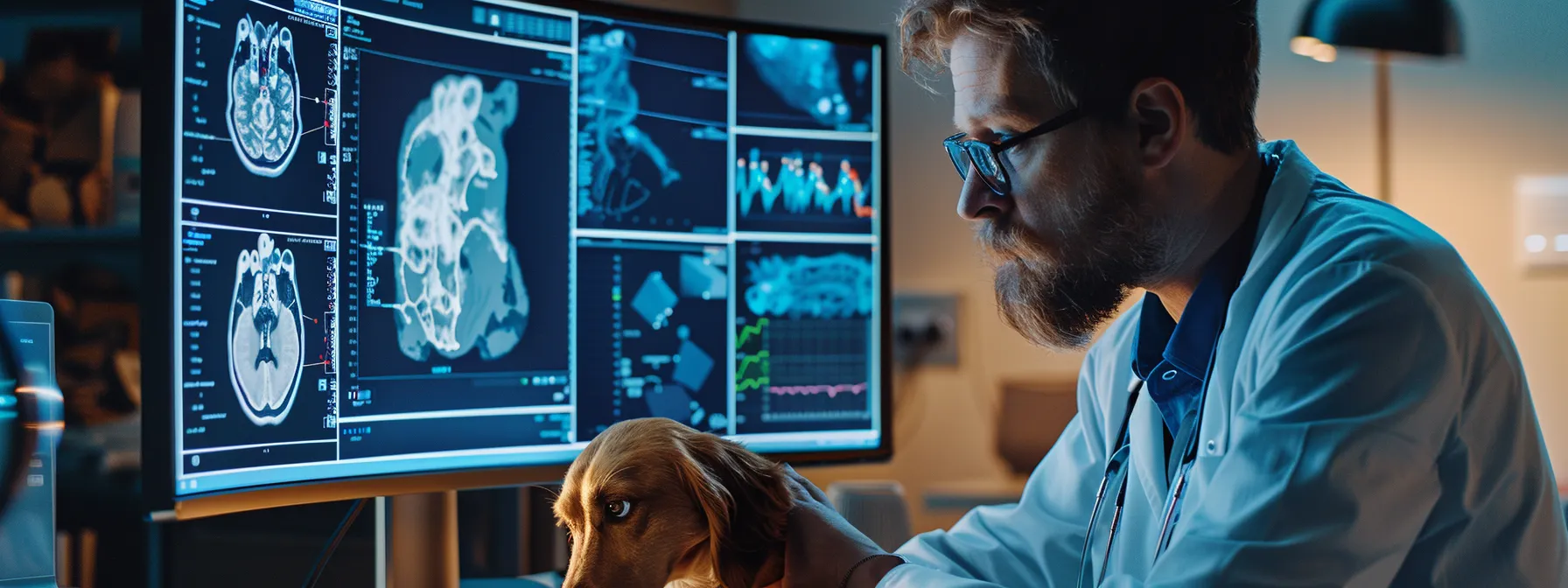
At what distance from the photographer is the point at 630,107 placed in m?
1.26

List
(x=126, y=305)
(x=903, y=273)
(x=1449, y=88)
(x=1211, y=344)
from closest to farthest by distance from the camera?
1. (x=1211, y=344)
2. (x=126, y=305)
3. (x=1449, y=88)
4. (x=903, y=273)

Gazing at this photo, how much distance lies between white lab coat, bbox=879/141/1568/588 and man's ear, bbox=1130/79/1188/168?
9 centimetres

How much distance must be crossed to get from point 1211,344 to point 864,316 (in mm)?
540

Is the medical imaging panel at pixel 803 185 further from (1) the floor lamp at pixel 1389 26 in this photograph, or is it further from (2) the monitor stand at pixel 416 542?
(1) the floor lamp at pixel 1389 26

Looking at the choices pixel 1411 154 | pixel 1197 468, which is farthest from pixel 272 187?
pixel 1411 154

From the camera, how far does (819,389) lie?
1416 mm

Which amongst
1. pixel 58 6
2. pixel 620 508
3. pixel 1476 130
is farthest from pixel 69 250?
pixel 1476 130

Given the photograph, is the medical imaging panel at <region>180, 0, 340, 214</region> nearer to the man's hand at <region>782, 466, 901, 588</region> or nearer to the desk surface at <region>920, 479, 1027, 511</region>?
the man's hand at <region>782, 466, 901, 588</region>

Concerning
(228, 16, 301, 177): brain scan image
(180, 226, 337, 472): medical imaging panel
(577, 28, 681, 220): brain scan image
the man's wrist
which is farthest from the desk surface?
(228, 16, 301, 177): brain scan image

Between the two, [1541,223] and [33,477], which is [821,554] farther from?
[1541,223]

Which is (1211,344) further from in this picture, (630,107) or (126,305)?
(126,305)

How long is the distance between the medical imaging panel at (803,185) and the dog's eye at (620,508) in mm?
566

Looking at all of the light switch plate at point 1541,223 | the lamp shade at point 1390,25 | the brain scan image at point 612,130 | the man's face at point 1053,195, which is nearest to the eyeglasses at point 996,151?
the man's face at point 1053,195

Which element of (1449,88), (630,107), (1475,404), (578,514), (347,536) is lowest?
(347,536)
